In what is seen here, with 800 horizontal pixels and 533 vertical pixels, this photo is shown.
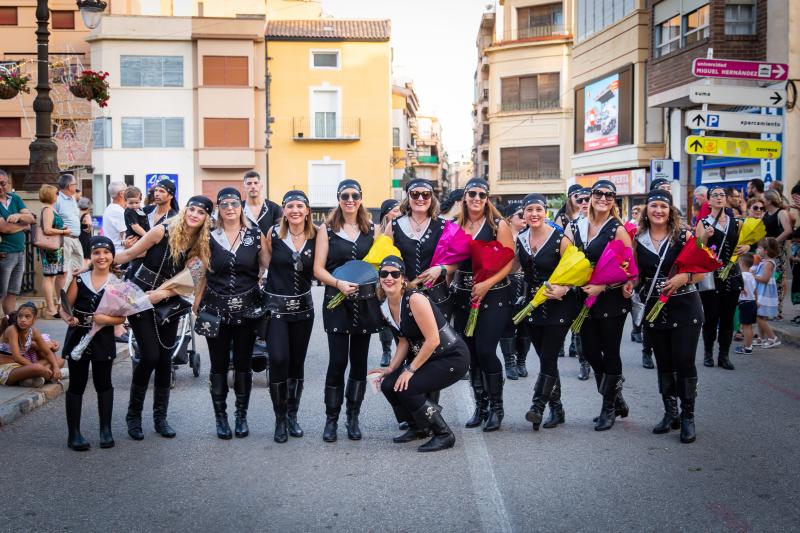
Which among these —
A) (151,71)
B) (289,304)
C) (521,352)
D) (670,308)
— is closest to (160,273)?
(289,304)

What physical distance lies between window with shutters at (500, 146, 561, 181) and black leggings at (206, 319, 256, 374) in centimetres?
4704

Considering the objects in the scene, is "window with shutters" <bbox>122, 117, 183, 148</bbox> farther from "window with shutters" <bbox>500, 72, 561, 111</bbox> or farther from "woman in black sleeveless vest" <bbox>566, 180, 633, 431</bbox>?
"woman in black sleeveless vest" <bbox>566, 180, 633, 431</bbox>

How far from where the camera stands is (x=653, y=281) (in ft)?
23.7

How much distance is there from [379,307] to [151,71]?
42983 millimetres

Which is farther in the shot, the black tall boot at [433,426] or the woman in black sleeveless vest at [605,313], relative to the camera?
the woman in black sleeveless vest at [605,313]

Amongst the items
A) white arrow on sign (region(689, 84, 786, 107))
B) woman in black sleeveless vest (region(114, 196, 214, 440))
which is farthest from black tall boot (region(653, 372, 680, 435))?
white arrow on sign (region(689, 84, 786, 107))

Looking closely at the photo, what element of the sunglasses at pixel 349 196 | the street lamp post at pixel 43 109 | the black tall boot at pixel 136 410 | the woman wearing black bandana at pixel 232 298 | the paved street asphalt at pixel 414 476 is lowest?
the paved street asphalt at pixel 414 476

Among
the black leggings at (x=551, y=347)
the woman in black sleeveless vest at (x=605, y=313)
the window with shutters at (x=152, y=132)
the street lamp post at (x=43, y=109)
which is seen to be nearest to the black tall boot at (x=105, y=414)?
the black leggings at (x=551, y=347)

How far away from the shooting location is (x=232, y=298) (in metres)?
7.02

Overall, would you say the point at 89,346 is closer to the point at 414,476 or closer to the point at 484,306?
the point at 414,476

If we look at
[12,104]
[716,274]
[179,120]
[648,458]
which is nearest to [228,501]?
[648,458]

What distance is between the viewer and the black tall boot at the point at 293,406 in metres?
7.18

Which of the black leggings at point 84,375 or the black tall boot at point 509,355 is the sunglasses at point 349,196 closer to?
the black leggings at point 84,375

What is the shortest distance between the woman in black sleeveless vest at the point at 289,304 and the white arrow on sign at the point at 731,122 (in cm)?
1012
